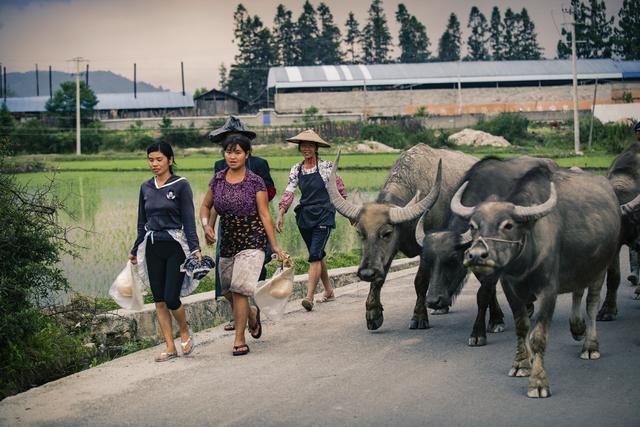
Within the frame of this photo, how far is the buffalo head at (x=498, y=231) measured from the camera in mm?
6066

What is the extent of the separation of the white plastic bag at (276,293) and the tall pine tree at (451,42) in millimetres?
96642

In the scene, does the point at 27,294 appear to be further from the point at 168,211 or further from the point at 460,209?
the point at 460,209

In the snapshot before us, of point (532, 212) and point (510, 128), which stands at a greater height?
point (510, 128)

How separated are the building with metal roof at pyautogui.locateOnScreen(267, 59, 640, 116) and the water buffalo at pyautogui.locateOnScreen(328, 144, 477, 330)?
57.6m

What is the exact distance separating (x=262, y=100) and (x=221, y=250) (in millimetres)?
78039

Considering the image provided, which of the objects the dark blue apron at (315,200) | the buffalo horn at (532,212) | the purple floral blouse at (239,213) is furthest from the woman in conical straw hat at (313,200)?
the buffalo horn at (532,212)

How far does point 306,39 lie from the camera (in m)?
92.2

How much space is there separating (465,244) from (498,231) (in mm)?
1160

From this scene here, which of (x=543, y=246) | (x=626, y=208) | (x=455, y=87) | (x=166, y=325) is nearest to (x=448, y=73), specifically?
(x=455, y=87)

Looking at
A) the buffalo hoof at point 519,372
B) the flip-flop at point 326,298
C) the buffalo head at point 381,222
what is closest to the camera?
the buffalo hoof at point 519,372

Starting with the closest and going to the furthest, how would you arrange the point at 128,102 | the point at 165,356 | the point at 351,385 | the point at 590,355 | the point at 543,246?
the point at 351,385 → the point at 543,246 → the point at 590,355 → the point at 165,356 → the point at 128,102

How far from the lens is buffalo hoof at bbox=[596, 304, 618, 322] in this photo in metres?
8.52

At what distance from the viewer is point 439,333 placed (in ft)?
26.9

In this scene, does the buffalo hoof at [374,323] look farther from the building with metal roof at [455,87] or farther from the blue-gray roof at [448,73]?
the blue-gray roof at [448,73]
